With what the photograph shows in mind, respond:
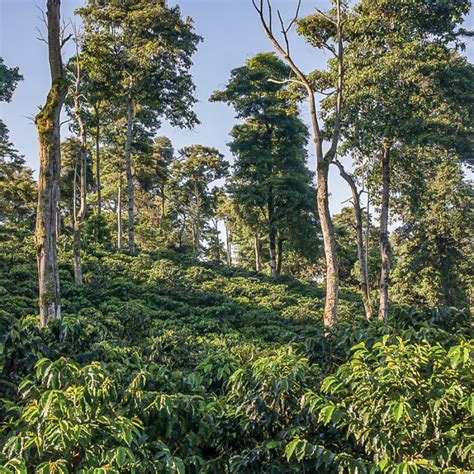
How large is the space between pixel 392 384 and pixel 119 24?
19504 mm

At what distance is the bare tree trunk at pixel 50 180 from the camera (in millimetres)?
5657

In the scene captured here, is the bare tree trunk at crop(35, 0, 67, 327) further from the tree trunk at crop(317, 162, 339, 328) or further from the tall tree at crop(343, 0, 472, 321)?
the tall tree at crop(343, 0, 472, 321)

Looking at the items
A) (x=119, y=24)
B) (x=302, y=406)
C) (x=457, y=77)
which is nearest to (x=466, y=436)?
(x=302, y=406)

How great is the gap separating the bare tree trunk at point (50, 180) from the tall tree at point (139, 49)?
12882mm

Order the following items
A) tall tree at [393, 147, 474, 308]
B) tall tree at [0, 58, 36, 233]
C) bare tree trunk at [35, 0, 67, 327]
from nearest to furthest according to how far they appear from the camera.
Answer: bare tree trunk at [35, 0, 67, 327] < tall tree at [393, 147, 474, 308] < tall tree at [0, 58, 36, 233]

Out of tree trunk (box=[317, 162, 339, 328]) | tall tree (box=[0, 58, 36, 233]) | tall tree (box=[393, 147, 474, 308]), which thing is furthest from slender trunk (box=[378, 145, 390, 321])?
tall tree (box=[0, 58, 36, 233])

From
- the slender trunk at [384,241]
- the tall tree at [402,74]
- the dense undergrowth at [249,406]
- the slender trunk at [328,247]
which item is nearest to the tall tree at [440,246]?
the slender trunk at [384,241]

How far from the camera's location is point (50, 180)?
19.2 feet

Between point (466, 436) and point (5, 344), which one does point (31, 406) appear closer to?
point (5, 344)

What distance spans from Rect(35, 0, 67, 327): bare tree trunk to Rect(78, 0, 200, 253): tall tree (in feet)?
42.3

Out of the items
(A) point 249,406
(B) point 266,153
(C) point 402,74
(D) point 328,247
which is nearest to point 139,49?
(B) point 266,153

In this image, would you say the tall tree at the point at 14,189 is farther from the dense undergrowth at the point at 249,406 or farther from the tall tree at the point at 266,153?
the dense undergrowth at the point at 249,406

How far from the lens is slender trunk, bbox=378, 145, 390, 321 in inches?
509

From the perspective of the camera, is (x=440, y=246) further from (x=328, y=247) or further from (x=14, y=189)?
(x=14, y=189)
